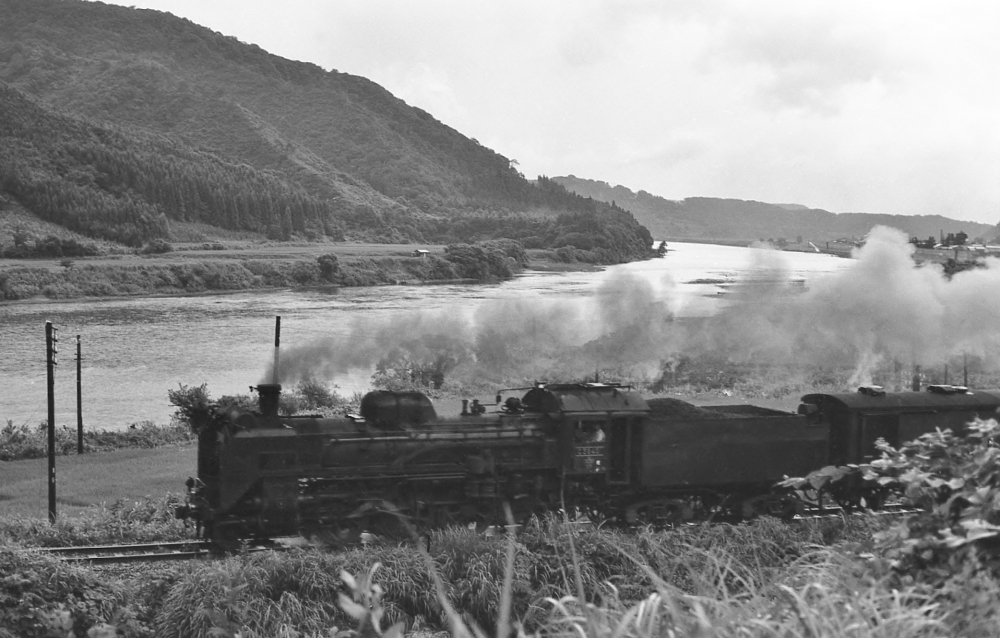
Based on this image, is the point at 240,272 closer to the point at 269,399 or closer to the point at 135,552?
the point at 135,552

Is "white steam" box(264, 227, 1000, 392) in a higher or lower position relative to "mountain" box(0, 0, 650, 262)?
lower

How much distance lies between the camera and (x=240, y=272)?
235ft

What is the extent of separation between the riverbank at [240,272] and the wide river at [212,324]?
2322 mm

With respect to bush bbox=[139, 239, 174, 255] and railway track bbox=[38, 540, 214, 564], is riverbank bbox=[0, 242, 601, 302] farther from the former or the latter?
railway track bbox=[38, 540, 214, 564]

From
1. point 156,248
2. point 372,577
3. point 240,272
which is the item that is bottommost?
point 372,577

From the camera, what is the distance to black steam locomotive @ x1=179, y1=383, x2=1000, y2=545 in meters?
14.7

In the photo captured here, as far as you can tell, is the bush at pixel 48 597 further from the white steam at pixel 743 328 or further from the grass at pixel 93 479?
the white steam at pixel 743 328

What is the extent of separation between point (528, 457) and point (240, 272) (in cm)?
5989

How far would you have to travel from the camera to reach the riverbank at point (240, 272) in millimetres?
65875

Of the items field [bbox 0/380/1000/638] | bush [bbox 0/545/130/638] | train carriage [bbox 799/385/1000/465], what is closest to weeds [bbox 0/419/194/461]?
field [bbox 0/380/1000/638]

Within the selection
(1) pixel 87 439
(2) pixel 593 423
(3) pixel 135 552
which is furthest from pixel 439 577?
(1) pixel 87 439

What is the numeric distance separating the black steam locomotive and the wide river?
698 inches

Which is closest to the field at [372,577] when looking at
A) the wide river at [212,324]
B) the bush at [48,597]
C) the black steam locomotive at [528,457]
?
the bush at [48,597]

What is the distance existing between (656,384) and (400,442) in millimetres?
29239
